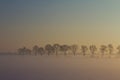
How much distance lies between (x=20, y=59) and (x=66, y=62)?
116 cm

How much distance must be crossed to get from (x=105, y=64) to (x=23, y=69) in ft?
6.48

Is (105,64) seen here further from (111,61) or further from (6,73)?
(6,73)

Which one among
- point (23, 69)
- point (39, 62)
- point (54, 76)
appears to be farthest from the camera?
point (39, 62)

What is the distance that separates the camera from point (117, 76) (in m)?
6.15

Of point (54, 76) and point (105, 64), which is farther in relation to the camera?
point (105, 64)

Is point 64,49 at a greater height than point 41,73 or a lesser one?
greater

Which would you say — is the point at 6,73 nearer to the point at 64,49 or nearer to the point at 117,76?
the point at 64,49

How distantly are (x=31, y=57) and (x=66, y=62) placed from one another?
3.14ft

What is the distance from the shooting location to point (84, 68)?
7.08m

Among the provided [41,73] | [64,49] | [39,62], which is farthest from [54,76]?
[39,62]

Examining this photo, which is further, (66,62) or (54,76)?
(66,62)

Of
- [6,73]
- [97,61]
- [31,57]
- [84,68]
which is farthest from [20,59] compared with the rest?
[97,61]

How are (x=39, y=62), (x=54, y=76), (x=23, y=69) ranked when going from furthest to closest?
(x=39, y=62)
(x=23, y=69)
(x=54, y=76)

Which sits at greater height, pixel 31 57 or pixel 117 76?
pixel 31 57
